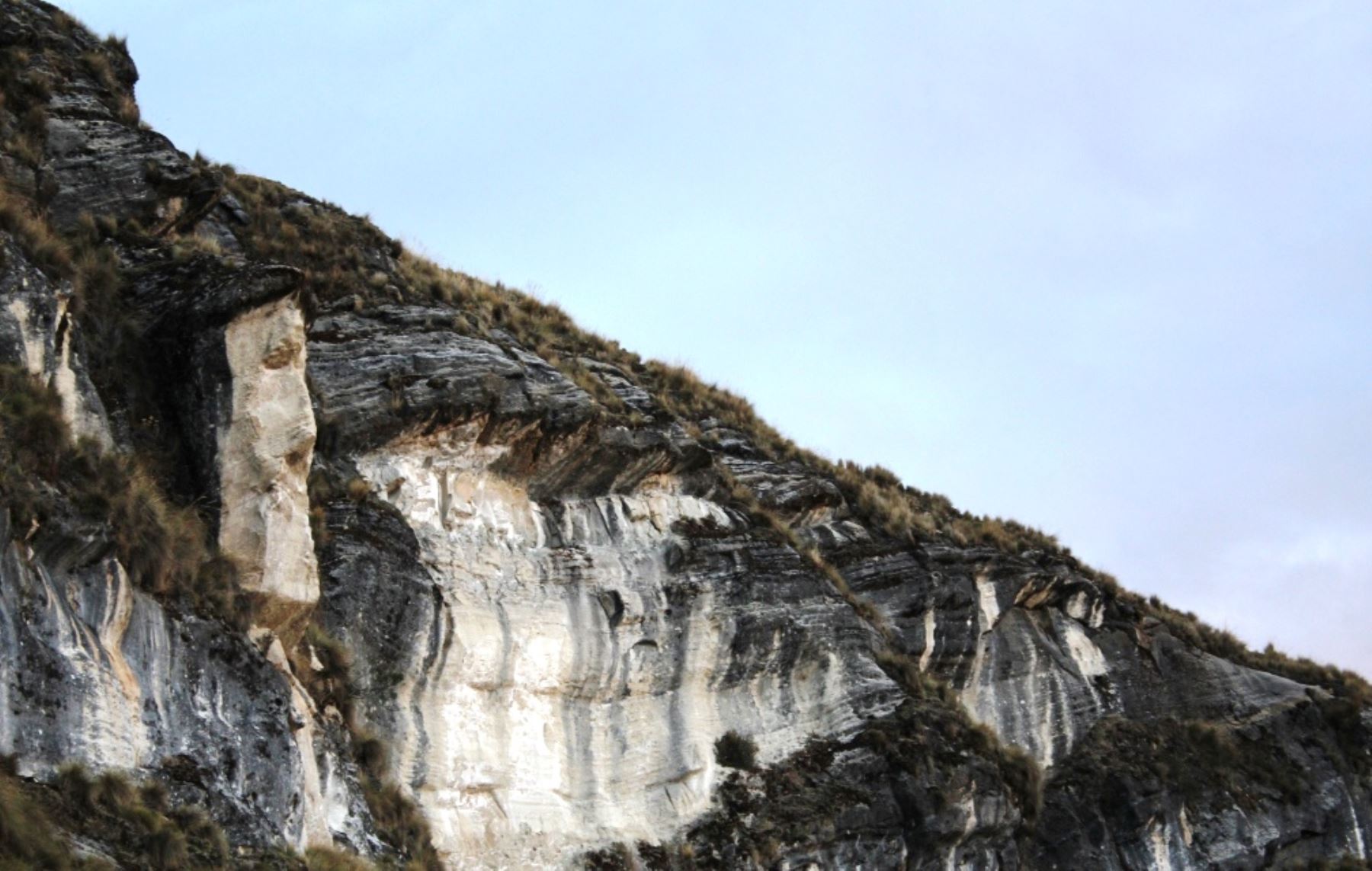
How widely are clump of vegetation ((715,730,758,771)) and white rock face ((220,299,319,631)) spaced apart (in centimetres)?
728

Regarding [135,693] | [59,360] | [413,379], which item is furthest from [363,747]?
Result: [413,379]

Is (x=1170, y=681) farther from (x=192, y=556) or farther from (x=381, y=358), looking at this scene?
(x=192, y=556)

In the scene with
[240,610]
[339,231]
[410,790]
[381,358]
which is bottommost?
[410,790]

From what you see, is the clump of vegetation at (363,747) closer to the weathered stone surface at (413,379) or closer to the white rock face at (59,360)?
the white rock face at (59,360)

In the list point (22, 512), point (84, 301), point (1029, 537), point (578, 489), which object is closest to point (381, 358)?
point (578, 489)

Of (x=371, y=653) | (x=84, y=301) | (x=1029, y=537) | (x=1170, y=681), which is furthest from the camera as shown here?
(x=1029, y=537)

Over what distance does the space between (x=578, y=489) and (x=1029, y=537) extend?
1319 centimetres

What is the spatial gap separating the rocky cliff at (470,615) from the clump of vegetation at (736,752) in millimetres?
66

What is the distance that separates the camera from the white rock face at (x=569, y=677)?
21312 millimetres

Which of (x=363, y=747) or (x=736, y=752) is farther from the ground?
(x=736, y=752)

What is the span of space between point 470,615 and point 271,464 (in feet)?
15.6

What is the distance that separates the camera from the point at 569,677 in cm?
2314

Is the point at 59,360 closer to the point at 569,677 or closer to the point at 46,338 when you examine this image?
the point at 46,338

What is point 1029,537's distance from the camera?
114 feet
